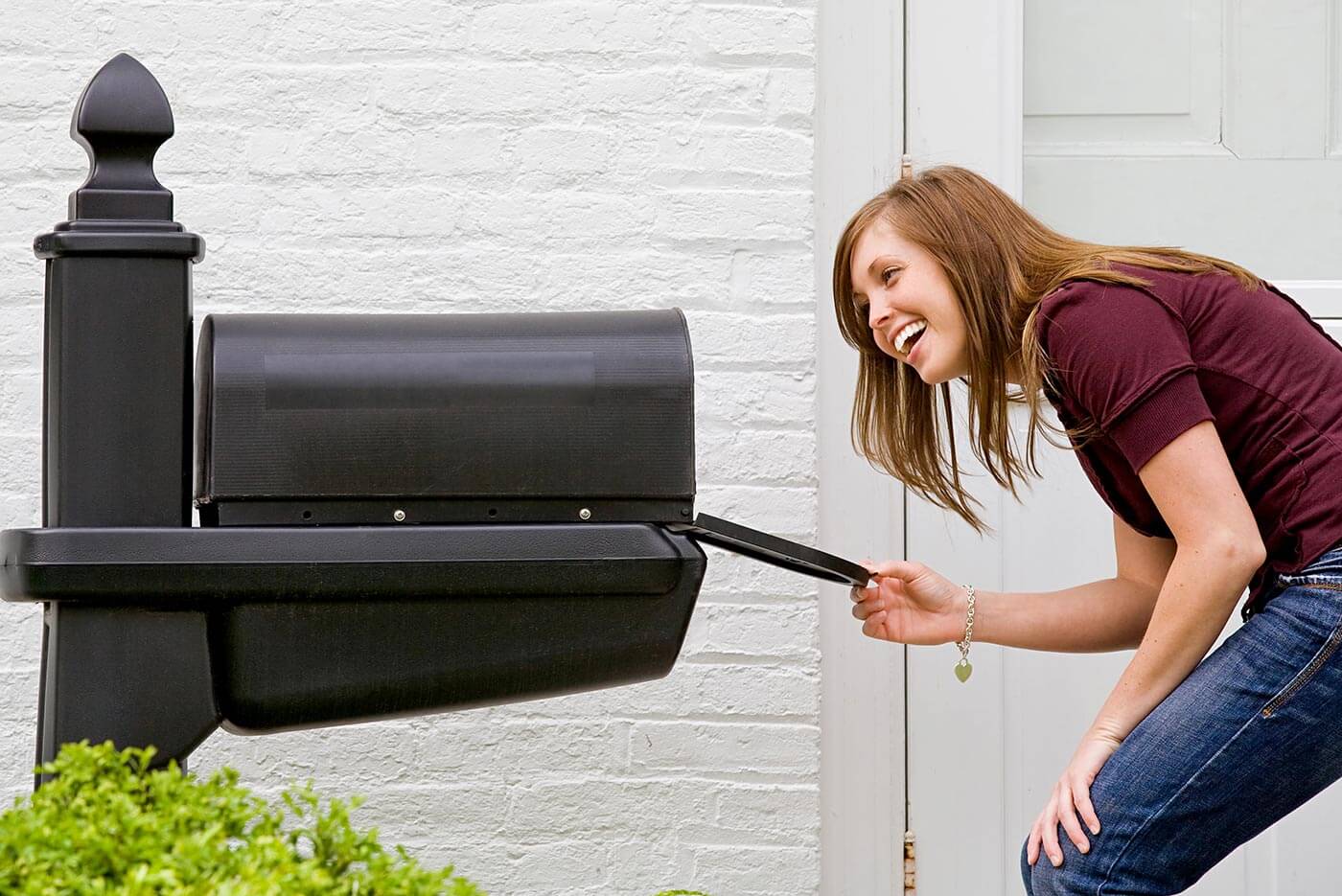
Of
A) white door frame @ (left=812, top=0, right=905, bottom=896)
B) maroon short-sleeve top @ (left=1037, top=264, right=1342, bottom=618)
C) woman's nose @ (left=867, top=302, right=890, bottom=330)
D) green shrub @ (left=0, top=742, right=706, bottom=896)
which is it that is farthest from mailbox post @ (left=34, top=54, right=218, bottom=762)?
white door frame @ (left=812, top=0, right=905, bottom=896)

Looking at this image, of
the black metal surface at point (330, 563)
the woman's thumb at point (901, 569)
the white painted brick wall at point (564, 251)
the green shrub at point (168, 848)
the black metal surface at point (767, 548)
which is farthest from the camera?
the white painted brick wall at point (564, 251)

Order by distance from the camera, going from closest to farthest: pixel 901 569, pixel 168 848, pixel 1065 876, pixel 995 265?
pixel 168 848 → pixel 1065 876 → pixel 995 265 → pixel 901 569

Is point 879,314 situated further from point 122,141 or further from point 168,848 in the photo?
point 168,848

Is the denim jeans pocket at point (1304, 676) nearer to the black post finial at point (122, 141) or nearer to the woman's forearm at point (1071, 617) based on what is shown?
the woman's forearm at point (1071, 617)

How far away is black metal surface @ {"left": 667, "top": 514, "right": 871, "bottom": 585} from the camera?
3.89 feet

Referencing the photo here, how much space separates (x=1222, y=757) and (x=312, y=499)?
934 millimetres

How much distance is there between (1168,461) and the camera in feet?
4.38

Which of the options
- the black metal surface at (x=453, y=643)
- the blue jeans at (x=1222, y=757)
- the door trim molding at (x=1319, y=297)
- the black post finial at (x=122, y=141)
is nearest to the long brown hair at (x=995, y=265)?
the blue jeans at (x=1222, y=757)

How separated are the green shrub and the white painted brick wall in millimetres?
1159

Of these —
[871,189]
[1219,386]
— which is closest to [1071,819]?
[1219,386]

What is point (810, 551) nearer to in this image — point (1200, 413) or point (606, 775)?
point (1200, 413)

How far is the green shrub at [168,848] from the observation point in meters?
0.69

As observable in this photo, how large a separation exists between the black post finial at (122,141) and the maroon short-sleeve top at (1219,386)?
90cm

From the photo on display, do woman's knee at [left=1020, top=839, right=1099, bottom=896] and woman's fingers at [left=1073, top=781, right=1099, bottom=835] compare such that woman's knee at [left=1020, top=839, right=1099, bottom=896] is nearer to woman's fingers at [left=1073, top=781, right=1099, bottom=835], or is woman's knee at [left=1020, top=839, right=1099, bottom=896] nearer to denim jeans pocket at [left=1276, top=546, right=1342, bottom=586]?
woman's fingers at [left=1073, top=781, right=1099, bottom=835]
